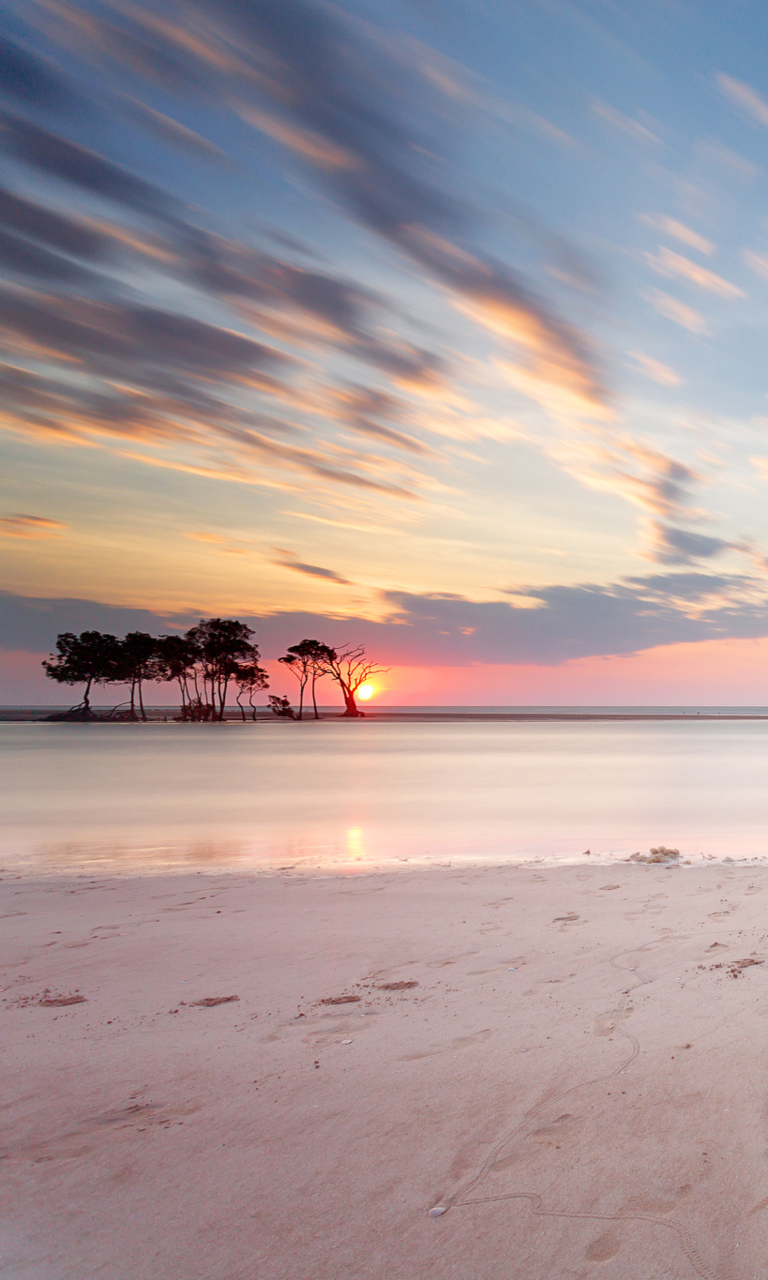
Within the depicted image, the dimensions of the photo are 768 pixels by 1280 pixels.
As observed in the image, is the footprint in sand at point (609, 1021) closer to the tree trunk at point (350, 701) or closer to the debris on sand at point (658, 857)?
the debris on sand at point (658, 857)

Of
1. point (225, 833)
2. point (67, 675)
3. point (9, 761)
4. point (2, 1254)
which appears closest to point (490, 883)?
point (2, 1254)

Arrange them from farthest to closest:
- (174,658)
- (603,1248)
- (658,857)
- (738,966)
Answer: (174,658) < (658,857) < (738,966) < (603,1248)

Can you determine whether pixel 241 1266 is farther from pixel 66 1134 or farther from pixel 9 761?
pixel 9 761

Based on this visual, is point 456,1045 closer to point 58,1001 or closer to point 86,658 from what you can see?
point 58,1001

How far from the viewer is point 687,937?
5.75m

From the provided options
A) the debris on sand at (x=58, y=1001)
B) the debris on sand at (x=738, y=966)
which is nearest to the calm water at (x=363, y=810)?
the debris on sand at (x=58, y=1001)

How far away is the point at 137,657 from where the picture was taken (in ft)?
329

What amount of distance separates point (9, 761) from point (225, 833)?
2532 cm

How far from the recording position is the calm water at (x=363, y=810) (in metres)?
12.2

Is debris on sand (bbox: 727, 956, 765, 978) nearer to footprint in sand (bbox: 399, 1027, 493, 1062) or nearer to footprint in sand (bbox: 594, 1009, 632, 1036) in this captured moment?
footprint in sand (bbox: 594, 1009, 632, 1036)

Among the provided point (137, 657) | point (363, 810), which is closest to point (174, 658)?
point (137, 657)

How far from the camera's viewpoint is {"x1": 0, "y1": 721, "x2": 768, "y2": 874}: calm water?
1216 cm

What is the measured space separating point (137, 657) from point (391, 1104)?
102228 millimetres

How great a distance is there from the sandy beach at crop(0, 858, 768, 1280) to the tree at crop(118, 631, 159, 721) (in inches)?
3858
